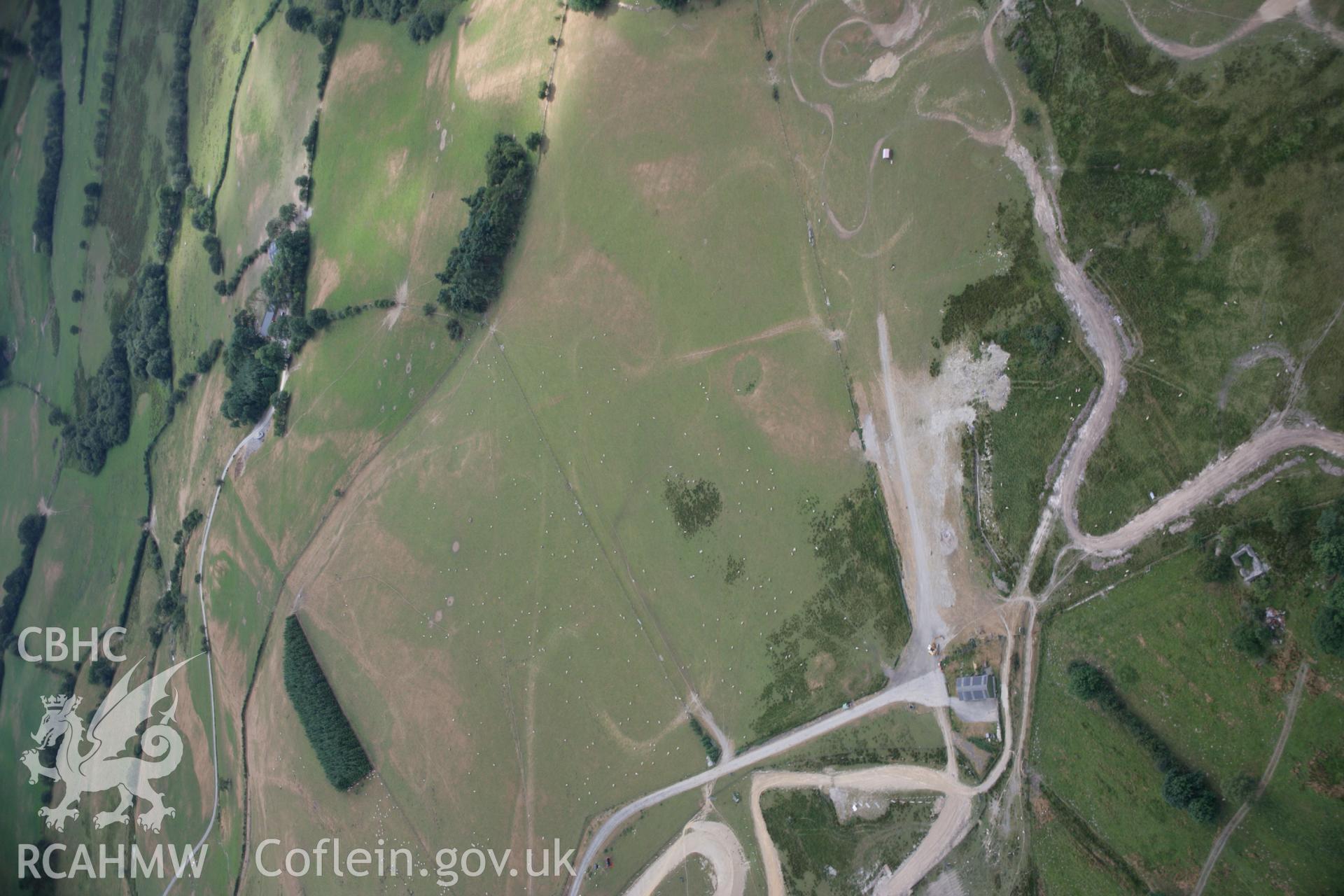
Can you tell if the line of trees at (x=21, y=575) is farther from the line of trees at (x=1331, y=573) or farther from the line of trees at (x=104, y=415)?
the line of trees at (x=1331, y=573)

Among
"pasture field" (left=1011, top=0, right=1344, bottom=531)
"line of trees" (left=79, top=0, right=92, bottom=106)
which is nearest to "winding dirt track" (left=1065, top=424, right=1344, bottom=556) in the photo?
"pasture field" (left=1011, top=0, right=1344, bottom=531)

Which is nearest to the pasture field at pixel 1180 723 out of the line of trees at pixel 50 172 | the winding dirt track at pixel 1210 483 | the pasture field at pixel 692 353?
the winding dirt track at pixel 1210 483

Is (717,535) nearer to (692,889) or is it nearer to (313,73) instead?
(692,889)

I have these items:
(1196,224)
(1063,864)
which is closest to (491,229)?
(1196,224)

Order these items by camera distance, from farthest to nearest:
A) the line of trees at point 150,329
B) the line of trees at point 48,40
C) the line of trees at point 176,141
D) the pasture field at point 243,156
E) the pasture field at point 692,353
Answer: the line of trees at point 48,40 < the line of trees at point 176,141 < the line of trees at point 150,329 < the pasture field at point 243,156 < the pasture field at point 692,353

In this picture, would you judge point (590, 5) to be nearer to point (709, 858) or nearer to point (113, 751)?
point (709, 858)

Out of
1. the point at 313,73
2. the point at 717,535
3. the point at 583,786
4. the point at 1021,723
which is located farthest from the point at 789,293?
the point at 313,73
